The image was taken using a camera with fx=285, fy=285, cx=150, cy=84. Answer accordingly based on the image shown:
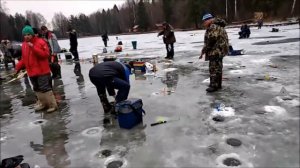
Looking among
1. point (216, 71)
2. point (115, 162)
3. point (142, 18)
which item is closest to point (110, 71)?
point (115, 162)

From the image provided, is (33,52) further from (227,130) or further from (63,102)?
(227,130)

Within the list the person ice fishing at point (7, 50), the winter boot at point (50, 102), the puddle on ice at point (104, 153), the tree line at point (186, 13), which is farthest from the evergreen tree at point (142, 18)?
the puddle on ice at point (104, 153)

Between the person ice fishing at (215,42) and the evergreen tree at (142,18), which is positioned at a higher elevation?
the evergreen tree at (142,18)

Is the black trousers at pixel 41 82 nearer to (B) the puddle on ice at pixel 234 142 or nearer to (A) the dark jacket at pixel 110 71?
(A) the dark jacket at pixel 110 71

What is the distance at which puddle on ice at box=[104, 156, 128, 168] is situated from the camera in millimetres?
3941

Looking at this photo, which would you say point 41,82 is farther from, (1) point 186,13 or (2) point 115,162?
(1) point 186,13

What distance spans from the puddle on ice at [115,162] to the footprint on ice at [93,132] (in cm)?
102

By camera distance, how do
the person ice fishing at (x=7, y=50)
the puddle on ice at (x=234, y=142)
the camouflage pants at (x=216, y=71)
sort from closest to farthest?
the puddle on ice at (x=234, y=142)
the camouflage pants at (x=216, y=71)
the person ice fishing at (x=7, y=50)

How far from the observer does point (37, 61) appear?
625 cm

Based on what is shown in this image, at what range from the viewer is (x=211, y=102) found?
245 inches

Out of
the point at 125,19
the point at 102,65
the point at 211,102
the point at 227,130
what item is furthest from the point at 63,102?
the point at 125,19

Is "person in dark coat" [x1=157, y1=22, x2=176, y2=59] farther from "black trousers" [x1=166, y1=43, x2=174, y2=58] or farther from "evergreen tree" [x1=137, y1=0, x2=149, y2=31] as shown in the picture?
"evergreen tree" [x1=137, y1=0, x2=149, y2=31]

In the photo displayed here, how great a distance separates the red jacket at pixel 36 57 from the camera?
609 centimetres

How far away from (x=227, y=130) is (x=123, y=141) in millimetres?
1716
